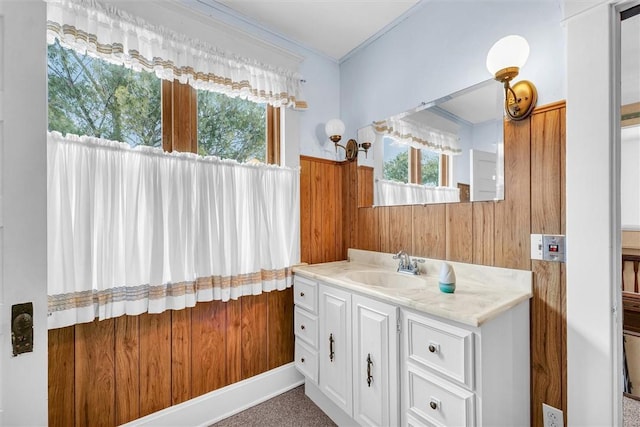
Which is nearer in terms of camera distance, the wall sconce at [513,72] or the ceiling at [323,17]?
the wall sconce at [513,72]

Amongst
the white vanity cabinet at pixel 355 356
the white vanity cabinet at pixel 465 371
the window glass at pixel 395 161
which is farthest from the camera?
the window glass at pixel 395 161

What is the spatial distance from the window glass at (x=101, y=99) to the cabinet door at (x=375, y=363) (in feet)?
5.18

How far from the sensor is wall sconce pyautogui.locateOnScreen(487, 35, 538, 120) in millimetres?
1289

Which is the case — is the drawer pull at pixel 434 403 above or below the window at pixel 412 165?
below

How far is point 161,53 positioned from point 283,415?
2380mm

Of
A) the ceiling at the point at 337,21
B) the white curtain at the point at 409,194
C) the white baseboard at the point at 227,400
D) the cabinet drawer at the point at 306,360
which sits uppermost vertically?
the ceiling at the point at 337,21

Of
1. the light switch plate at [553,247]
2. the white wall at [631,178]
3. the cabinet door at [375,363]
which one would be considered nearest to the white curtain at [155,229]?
the cabinet door at [375,363]

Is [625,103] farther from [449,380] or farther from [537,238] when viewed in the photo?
[449,380]

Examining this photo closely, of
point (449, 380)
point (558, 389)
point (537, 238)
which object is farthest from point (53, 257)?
point (558, 389)

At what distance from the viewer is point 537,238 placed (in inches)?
53.1

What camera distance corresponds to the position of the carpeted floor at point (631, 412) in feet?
5.54

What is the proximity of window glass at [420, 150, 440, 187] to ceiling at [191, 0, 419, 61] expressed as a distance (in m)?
1.04

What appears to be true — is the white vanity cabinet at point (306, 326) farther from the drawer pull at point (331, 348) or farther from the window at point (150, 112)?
the window at point (150, 112)

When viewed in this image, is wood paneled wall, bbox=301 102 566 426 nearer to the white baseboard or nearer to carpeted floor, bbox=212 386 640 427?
carpeted floor, bbox=212 386 640 427
